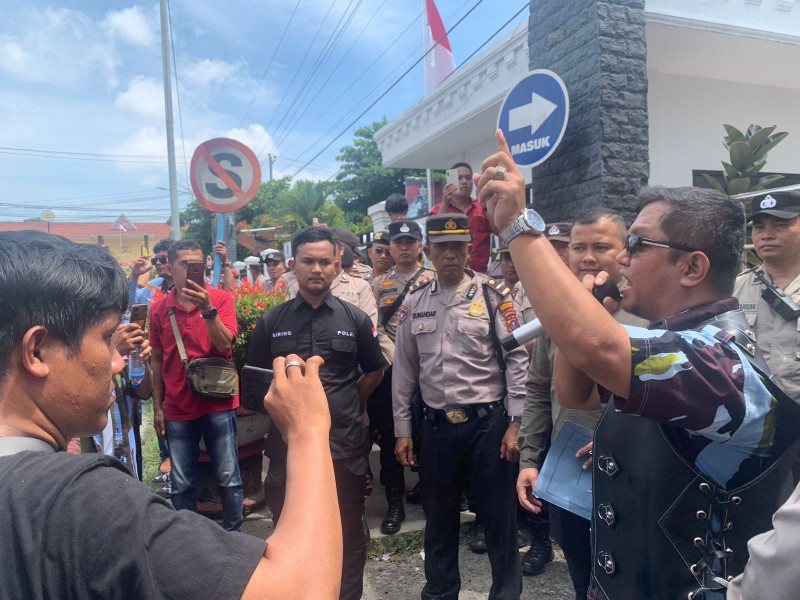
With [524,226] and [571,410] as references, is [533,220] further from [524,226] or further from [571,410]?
[571,410]

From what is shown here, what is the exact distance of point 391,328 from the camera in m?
4.63

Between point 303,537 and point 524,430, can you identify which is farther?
point 524,430

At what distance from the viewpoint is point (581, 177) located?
5.29m

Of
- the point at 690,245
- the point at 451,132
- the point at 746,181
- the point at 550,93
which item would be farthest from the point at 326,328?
the point at 451,132

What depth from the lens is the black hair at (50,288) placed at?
3.05 ft

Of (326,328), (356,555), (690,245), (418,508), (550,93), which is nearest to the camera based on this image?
(690,245)

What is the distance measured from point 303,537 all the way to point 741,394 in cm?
99

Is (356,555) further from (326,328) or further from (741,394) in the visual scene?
(741,394)

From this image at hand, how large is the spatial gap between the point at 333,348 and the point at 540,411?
122cm

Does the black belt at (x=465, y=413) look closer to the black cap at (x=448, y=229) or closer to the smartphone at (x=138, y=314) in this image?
the black cap at (x=448, y=229)

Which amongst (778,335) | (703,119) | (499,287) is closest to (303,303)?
(499,287)

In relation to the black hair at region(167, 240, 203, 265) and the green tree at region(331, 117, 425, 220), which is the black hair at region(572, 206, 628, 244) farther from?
the green tree at region(331, 117, 425, 220)

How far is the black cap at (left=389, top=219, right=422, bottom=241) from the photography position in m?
4.74

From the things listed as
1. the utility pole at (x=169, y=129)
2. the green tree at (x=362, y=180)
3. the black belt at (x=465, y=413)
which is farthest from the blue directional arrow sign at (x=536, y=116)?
the green tree at (x=362, y=180)
